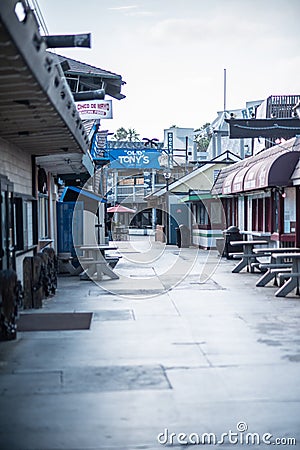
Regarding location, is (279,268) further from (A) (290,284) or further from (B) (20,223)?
(B) (20,223)

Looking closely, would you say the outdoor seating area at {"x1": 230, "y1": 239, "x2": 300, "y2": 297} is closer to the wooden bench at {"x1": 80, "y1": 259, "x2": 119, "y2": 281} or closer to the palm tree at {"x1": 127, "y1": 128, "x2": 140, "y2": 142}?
the wooden bench at {"x1": 80, "y1": 259, "x2": 119, "y2": 281}

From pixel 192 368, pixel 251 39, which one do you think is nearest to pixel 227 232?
pixel 251 39

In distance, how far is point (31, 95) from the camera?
579 centimetres

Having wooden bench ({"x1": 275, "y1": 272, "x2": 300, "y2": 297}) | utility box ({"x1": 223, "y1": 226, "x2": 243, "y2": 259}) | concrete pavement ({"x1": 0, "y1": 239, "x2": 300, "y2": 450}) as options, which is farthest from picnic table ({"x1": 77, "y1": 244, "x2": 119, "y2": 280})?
utility box ({"x1": 223, "y1": 226, "x2": 243, "y2": 259})

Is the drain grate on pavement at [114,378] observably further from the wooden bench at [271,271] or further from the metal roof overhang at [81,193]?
the metal roof overhang at [81,193]

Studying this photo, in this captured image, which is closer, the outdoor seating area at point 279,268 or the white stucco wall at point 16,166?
the white stucco wall at point 16,166

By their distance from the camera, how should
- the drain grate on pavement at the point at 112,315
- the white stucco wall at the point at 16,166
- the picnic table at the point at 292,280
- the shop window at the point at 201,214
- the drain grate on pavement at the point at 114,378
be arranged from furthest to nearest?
the shop window at the point at 201,214 < the picnic table at the point at 292,280 < the drain grate on pavement at the point at 112,315 < the white stucco wall at the point at 16,166 < the drain grate on pavement at the point at 114,378

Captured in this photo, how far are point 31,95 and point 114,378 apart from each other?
2.94m

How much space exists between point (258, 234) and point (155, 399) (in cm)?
1335

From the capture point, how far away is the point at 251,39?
1405cm

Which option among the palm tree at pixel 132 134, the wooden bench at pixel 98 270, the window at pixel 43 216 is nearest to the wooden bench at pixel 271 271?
the wooden bench at pixel 98 270

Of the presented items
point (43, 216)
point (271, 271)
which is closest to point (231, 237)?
point (271, 271)

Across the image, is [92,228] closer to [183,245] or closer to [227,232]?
[227,232]

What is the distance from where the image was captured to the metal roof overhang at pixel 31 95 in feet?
13.1
